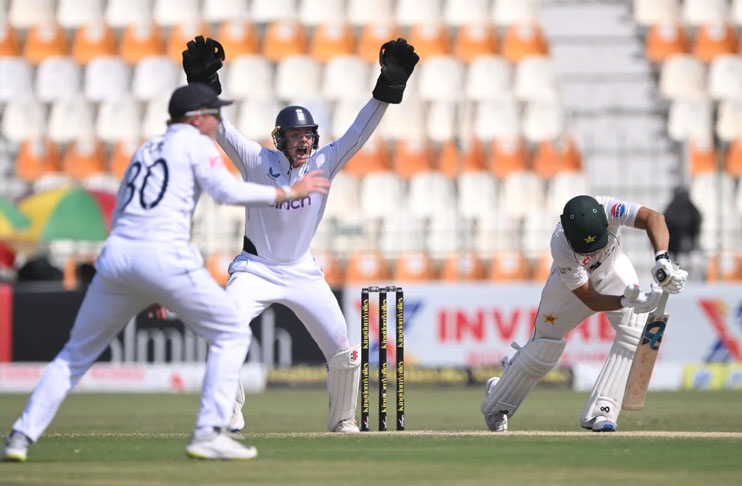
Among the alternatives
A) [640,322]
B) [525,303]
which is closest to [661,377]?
[525,303]

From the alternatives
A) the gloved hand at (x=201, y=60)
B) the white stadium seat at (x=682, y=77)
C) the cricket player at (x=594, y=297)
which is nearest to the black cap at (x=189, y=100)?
the gloved hand at (x=201, y=60)

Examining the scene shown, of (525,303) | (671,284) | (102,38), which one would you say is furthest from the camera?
(102,38)

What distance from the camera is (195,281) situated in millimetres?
6164

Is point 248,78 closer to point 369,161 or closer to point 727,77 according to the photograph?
point 369,161

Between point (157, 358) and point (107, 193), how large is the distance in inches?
78.0

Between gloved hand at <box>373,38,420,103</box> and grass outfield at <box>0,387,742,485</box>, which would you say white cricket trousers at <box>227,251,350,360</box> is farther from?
gloved hand at <box>373,38,420,103</box>

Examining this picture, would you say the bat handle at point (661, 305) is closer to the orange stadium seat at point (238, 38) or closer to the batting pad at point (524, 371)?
the batting pad at point (524, 371)

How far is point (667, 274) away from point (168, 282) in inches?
114

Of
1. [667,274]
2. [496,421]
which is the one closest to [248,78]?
[496,421]

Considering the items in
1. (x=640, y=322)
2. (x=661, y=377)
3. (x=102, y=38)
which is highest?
(x=102, y=38)

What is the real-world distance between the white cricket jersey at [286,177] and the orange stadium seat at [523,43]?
1019cm

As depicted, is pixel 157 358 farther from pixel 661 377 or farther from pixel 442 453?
pixel 442 453

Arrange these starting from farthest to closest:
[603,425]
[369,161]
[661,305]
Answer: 1. [369,161]
2. [603,425]
3. [661,305]

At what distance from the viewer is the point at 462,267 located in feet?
49.6
